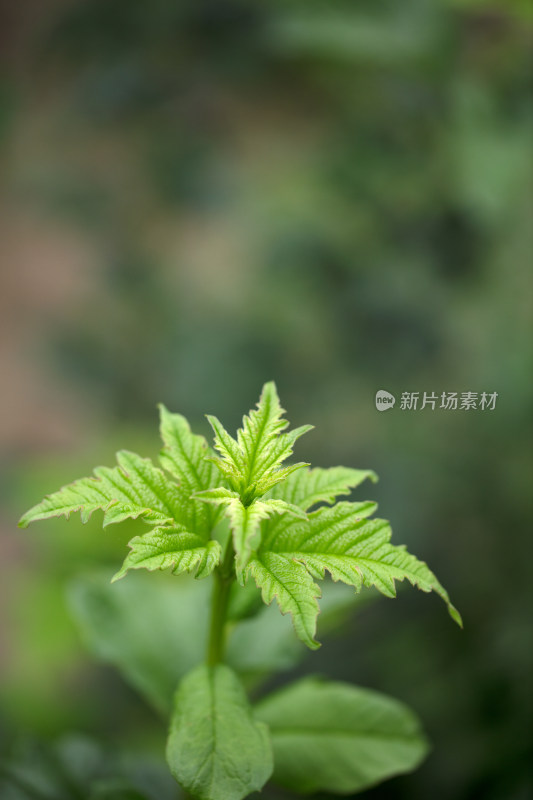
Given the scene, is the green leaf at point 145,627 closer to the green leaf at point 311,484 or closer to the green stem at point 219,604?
the green stem at point 219,604

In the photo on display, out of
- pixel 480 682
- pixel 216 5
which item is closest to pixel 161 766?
pixel 480 682

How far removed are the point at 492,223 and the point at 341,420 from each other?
746 millimetres

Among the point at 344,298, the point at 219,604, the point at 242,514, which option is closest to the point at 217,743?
the point at 219,604

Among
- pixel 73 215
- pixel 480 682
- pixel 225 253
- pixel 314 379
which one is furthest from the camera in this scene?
pixel 225 253

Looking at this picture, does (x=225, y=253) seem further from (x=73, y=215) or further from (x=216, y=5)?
(x=216, y=5)

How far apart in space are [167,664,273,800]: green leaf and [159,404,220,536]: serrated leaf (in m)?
0.17

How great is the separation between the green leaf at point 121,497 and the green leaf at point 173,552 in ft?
0.07

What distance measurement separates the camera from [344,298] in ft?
6.99

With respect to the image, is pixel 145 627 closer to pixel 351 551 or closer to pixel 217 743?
pixel 217 743

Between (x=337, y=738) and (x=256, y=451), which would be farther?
(x=337, y=738)

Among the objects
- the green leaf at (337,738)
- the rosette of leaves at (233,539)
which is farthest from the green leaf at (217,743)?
the green leaf at (337,738)

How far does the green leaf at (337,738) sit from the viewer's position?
32.1 inches

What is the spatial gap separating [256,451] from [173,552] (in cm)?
13

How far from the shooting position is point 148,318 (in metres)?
2.61
